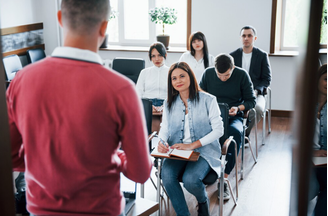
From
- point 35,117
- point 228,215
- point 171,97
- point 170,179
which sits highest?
point 35,117

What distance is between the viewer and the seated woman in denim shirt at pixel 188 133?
282cm

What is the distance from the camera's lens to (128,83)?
1050mm

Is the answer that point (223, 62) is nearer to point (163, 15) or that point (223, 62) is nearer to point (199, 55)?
point (199, 55)

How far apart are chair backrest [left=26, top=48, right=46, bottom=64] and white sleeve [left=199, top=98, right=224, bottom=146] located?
4253 millimetres

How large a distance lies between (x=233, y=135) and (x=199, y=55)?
1567 millimetres

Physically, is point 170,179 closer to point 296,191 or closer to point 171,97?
point 171,97

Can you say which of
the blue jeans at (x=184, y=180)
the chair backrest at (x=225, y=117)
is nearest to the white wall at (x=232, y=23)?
the chair backrest at (x=225, y=117)

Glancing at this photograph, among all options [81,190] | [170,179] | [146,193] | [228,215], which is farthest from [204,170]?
[81,190]

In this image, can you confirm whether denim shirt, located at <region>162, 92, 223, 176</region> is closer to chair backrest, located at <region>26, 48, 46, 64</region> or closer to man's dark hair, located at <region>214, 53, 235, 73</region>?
man's dark hair, located at <region>214, 53, 235, 73</region>

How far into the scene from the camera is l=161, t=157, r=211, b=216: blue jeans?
2758mm

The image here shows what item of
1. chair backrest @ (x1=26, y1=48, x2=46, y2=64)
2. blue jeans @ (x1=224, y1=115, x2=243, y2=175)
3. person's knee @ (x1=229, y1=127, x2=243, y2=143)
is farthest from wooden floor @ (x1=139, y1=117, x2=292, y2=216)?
chair backrest @ (x1=26, y1=48, x2=46, y2=64)

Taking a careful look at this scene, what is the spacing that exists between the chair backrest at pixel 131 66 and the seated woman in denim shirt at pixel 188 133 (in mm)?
1942

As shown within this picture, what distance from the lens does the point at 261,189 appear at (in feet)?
11.9

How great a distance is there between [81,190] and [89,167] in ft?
0.25
